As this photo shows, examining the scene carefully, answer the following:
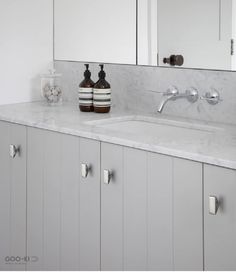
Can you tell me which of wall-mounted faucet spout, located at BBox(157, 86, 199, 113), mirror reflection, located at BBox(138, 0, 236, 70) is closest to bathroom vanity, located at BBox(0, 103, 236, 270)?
wall-mounted faucet spout, located at BBox(157, 86, 199, 113)

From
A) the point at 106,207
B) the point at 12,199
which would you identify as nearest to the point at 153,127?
→ the point at 106,207

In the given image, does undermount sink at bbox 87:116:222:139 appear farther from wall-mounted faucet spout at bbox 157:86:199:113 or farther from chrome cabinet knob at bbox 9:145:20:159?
chrome cabinet knob at bbox 9:145:20:159

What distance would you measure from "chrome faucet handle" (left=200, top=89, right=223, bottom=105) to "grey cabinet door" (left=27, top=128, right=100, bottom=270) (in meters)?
0.58

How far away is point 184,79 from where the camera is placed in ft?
7.95

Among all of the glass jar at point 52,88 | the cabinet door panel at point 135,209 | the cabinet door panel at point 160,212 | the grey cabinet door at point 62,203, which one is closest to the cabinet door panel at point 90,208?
the grey cabinet door at point 62,203

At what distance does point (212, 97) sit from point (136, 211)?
2.22 feet

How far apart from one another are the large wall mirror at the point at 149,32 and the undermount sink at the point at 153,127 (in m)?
0.27

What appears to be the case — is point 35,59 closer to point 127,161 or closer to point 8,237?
point 8,237

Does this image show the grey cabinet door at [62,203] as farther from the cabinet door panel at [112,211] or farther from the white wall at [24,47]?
the white wall at [24,47]

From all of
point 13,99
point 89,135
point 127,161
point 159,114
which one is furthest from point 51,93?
point 127,161

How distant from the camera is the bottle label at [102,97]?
8.25 ft

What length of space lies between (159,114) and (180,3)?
522 millimetres

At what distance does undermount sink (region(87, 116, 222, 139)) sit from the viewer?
2.24 metres

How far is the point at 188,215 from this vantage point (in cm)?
173
